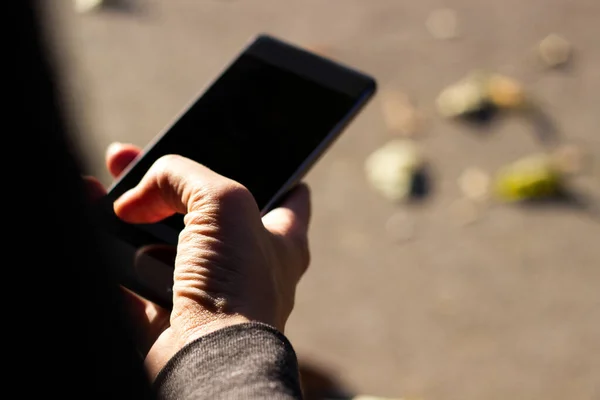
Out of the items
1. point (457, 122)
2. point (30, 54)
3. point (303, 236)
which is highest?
point (30, 54)

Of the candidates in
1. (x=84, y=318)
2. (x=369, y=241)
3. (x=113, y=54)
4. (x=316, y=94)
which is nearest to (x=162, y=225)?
(x=316, y=94)

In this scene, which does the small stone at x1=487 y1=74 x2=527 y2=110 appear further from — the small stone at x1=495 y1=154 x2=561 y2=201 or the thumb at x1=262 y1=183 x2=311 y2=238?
the thumb at x1=262 y1=183 x2=311 y2=238

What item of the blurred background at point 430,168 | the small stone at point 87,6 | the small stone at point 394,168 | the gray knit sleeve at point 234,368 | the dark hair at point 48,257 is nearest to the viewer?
the dark hair at point 48,257

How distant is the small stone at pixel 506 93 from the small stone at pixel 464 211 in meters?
0.50

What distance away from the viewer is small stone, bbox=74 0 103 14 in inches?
132

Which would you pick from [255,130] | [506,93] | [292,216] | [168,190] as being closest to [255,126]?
[255,130]

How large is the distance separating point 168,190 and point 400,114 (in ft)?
5.75

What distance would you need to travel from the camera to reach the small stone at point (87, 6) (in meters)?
3.36

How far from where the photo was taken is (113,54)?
A: 10.5 ft

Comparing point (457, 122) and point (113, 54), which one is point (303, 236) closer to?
point (457, 122)

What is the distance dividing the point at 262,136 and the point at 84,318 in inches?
43.6

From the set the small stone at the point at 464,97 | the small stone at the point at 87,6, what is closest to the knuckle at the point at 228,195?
the small stone at the point at 464,97

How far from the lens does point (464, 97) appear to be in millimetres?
2906

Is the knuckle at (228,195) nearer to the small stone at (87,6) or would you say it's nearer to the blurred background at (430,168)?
the blurred background at (430,168)
